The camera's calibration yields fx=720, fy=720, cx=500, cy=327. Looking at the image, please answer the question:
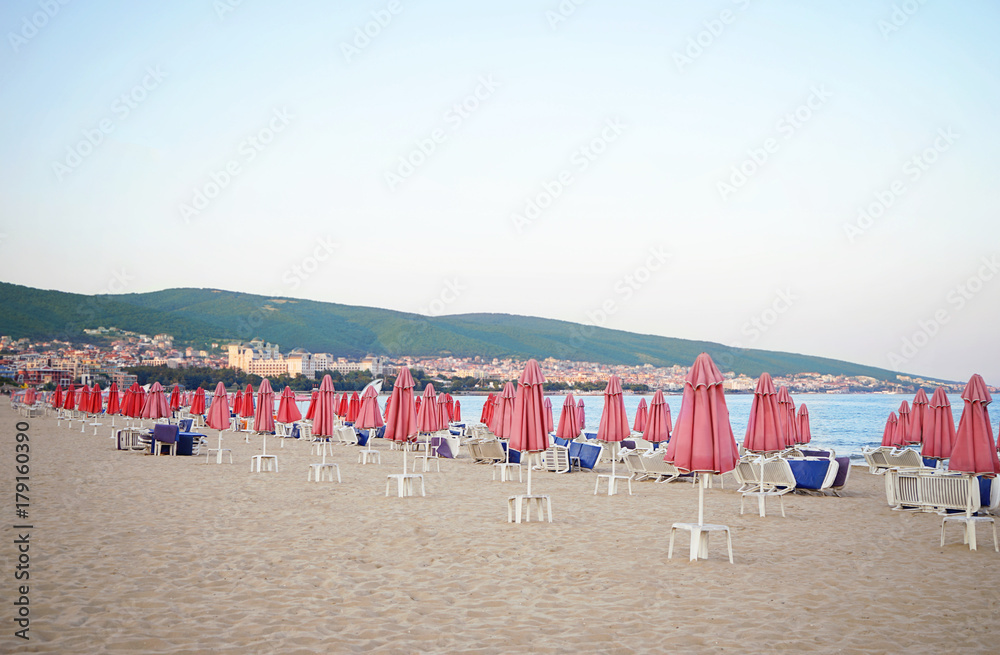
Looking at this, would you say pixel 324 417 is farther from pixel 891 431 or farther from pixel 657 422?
pixel 891 431

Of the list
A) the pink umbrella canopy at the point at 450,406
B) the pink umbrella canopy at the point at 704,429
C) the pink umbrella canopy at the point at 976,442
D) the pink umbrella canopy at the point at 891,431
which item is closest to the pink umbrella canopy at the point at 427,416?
the pink umbrella canopy at the point at 704,429

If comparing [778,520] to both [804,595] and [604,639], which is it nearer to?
[804,595]

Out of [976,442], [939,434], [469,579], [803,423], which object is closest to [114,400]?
[803,423]

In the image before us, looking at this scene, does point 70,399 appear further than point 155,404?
Yes

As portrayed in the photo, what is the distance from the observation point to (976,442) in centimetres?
862

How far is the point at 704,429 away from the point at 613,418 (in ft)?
21.1

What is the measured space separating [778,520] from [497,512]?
161 inches

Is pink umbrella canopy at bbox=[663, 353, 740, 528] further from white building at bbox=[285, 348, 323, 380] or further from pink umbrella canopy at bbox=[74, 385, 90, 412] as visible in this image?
white building at bbox=[285, 348, 323, 380]

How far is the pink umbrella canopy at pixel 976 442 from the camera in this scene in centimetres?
856

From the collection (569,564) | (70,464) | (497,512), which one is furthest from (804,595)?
(70,464)

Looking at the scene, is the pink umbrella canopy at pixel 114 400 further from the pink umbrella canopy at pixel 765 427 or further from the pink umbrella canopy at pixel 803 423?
the pink umbrella canopy at pixel 765 427

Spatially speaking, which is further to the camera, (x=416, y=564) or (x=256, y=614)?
(x=416, y=564)

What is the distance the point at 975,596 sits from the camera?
239 inches

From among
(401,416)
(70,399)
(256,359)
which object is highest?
(256,359)
